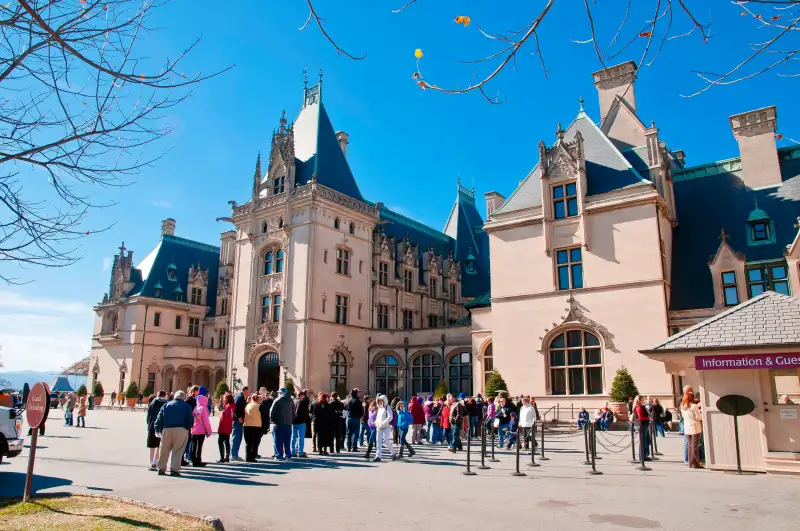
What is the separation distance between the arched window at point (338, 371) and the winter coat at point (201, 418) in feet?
76.3

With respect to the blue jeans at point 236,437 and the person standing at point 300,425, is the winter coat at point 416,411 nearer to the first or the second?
the person standing at point 300,425

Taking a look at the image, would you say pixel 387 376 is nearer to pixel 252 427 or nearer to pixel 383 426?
pixel 383 426

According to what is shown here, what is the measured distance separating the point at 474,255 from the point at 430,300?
8224mm

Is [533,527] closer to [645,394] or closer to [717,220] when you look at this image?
[645,394]

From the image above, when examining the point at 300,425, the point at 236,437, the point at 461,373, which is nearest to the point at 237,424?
the point at 236,437

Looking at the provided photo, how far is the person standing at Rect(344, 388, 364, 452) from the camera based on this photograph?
1723 cm

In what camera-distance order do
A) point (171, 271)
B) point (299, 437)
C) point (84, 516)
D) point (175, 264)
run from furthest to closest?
point (175, 264) < point (171, 271) < point (299, 437) < point (84, 516)

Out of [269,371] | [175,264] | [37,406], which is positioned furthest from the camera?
[175,264]

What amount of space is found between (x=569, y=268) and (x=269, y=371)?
20725 mm

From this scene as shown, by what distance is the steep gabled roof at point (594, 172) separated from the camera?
26531mm

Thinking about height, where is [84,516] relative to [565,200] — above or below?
below

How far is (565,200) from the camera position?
2745cm

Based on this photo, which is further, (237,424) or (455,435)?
(455,435)

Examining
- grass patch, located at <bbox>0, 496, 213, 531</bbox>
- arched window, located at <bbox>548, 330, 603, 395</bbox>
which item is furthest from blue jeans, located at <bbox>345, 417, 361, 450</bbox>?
arched window, located at <bbox>548, 330, 603, 395</bbox>
